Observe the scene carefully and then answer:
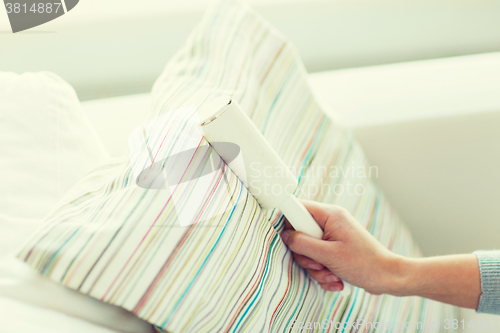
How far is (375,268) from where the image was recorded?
539 millimetres

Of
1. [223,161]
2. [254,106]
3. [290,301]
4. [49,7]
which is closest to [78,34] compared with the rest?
[49,7]

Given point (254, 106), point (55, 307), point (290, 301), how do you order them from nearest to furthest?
point (55, 307)
point (290, 301)
point (254, 106)

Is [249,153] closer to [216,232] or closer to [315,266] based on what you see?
[216,232]

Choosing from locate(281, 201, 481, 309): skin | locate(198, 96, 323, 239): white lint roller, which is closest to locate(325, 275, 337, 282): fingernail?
locate(281, 201, 481, 309): skin

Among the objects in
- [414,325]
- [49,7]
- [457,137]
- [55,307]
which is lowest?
[414,325]

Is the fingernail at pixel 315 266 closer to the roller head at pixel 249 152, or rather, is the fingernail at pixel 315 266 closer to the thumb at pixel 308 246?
the thumb at pixel 308 246

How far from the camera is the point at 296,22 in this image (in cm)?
104

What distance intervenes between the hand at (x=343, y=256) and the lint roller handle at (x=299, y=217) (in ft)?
0.03

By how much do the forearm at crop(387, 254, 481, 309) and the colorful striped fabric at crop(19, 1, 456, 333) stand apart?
7cm

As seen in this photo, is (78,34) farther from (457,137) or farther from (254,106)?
(457,137)

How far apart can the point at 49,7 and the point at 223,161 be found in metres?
0.71

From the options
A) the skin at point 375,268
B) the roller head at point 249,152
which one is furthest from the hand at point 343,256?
the roller head at point 249,152

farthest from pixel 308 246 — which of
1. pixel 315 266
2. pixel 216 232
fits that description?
pixel 216 232

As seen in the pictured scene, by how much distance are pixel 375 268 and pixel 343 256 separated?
0.06 m
